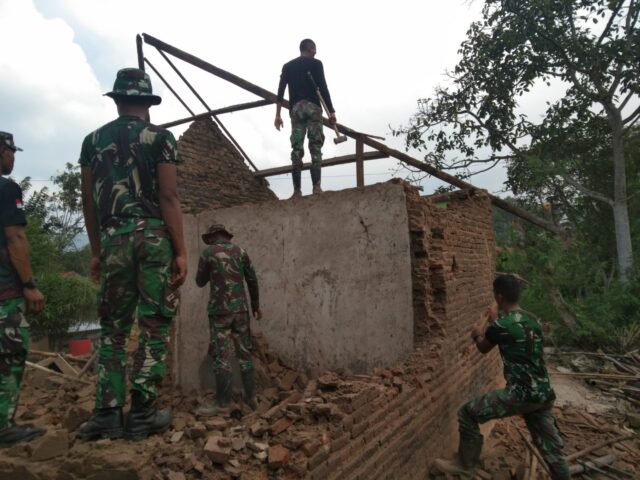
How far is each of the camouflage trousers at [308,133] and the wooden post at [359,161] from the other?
0.47 meters

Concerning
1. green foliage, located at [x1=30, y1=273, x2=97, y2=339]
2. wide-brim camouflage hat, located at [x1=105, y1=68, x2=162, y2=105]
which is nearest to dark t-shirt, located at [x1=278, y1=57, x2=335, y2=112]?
wide-brim camouflage hat, located at [x1=105, y1=68, x2=162, y2=105]

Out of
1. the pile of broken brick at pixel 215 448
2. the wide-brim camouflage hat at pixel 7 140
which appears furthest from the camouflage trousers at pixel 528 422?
the wide-brim camouflage hat at pixel 7 140

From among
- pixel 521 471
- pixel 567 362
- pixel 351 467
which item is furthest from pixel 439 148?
pixel 351 467

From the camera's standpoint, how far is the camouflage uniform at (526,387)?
11.2 feet

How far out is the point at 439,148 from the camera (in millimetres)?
12523

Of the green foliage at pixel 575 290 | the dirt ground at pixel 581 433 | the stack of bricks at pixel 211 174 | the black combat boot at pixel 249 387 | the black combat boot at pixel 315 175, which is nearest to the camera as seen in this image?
the black combat boot at pixel 249 387

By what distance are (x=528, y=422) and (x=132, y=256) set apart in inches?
135

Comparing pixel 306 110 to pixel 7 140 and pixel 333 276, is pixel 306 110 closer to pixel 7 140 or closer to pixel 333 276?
pixel 333 276

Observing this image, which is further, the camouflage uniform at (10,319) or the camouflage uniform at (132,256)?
the camouflage uniform at (10,319)

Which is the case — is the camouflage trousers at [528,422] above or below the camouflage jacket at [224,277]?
below

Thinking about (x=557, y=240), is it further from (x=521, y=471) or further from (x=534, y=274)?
(x=521, y=471)

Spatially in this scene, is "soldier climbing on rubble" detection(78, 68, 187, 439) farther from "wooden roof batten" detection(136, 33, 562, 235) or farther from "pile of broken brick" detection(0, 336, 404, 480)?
"wooden roof batten" detection(136, 33, 562, 235)

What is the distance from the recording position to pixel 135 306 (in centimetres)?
230

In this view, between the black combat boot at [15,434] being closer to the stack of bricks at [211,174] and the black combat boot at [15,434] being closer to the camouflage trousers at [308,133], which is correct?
the camouflage trousers at [308,133]
